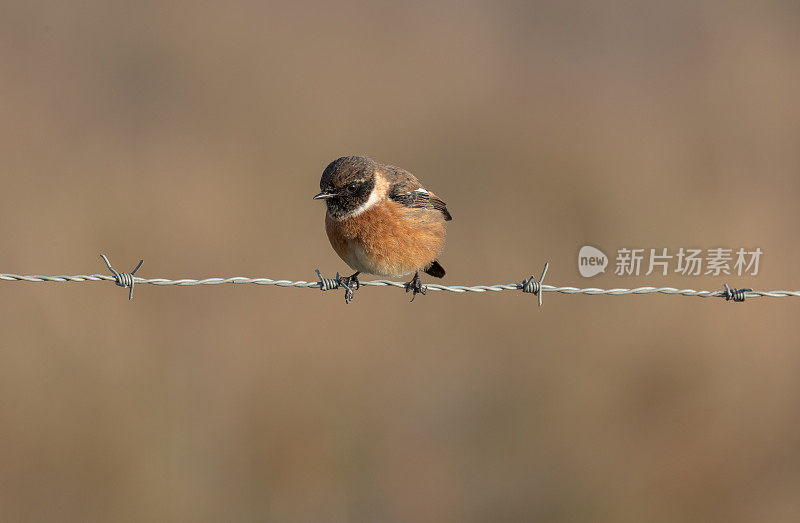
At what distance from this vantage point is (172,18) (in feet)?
35.7

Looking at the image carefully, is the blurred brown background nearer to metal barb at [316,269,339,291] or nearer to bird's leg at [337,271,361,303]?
bird's leg at [337,271,361,303]

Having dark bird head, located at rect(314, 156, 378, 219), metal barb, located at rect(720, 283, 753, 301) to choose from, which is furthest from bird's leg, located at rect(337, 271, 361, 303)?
metal barb, located at rect(720, 283, 753, 301)

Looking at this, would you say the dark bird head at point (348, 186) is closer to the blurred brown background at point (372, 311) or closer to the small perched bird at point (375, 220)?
the small perched bird at point (375, 220)

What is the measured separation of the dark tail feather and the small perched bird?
1.00ft

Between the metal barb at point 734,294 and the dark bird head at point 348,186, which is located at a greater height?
the dark bird head at point 348,186

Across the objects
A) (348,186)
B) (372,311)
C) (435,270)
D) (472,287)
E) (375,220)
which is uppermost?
(348,186)

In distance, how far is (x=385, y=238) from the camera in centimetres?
554

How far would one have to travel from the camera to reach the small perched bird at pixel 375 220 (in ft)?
18.1

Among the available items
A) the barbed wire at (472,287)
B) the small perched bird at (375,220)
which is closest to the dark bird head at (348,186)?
the small perched bird at (375,220)

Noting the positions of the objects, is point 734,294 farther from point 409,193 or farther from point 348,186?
point 348,186

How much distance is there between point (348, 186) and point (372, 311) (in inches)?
84.4

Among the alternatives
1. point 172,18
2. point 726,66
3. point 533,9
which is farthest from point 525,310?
point 533,9

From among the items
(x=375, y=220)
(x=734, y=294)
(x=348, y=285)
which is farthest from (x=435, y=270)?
(x=734, y=294)

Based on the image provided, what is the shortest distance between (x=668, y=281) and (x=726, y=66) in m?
4.05
